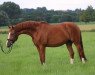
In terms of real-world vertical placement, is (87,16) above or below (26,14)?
below

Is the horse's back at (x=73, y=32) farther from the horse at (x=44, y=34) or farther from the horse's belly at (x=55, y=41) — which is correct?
the horse's belly at (x=55, y=41)

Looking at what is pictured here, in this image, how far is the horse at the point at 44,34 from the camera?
40.9ft

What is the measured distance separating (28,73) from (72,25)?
362 centimetres

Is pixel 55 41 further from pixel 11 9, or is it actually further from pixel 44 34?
pixel 11 9

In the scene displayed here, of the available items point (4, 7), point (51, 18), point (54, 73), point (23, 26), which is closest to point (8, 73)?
point (54, 73)

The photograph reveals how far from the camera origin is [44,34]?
41.5 feet

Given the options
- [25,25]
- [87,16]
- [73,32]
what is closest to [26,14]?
[87,16]

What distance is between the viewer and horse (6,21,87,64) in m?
12.5

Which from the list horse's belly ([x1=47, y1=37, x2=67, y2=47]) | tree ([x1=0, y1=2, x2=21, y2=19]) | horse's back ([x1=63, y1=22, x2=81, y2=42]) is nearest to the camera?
horse's belly ([x1=47, y1=37, x2=67, y2=47])

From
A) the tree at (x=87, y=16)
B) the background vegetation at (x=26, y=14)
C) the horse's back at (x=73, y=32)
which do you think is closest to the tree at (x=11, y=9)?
the background vegetation at (x=26, y=14)

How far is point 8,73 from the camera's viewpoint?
10.8 metres

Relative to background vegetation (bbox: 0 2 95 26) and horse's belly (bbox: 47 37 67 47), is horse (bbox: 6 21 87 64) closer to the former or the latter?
horse's belly (bbox: 47 37 67 47)

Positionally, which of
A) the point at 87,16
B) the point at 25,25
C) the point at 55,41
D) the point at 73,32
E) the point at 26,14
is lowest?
the point at 87,16

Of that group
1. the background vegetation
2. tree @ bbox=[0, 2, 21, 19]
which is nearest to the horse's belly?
the background vegetation
